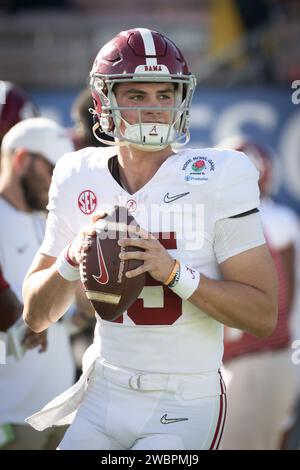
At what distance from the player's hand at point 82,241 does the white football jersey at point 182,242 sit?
7.1 inches

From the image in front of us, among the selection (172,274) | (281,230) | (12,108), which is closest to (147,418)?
(172,274)

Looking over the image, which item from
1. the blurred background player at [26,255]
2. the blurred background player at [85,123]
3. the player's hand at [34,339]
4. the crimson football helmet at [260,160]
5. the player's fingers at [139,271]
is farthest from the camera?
the crimson football helmet at [260,160]

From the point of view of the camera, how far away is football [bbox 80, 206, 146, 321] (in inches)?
119

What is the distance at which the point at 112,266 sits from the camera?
3.04 meters

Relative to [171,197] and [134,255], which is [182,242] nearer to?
[171,197]

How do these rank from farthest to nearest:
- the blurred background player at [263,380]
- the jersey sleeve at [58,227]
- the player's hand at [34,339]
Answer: the blurred background player at [263,380] → the player's hand at [34,339] → the jersey sleeve at [58,227]

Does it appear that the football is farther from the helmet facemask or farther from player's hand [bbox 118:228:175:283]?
the helmet facemask

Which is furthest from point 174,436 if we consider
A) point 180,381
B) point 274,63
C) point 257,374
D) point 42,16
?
point 42,16

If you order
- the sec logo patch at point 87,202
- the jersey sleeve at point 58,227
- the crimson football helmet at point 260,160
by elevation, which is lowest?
the crimson football helmet at point 260,160

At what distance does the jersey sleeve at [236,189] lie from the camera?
125 inches

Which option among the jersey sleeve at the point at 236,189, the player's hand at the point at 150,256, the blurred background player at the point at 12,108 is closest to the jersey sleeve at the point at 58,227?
the player's hand at the point at 150,256

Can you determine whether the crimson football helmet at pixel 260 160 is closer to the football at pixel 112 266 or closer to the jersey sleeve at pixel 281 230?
the jersey sleeve at pixel 281 230

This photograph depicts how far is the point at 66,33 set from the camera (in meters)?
11.5

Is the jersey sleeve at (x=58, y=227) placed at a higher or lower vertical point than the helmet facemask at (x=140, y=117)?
lower
